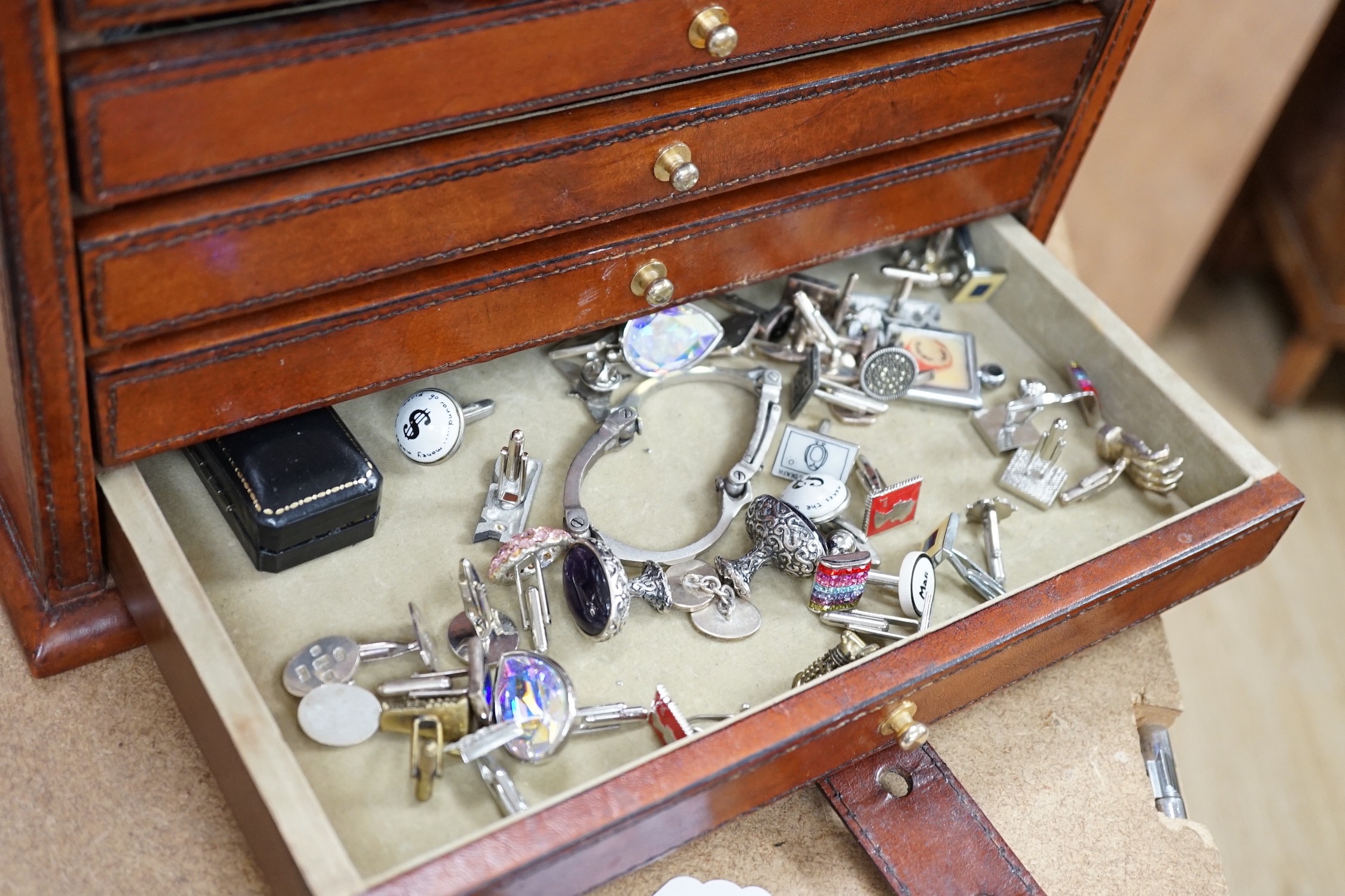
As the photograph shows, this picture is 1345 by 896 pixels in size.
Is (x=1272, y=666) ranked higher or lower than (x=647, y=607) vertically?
lower

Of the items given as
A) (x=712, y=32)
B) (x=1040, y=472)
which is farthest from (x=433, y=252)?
(x=1040, y=472)

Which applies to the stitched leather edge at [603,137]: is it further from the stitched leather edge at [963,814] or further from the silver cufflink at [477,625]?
the stitched leather edge at [963,814]

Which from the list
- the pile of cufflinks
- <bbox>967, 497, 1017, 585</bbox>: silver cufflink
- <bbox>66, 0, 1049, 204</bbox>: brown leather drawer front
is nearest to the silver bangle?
the pile of cufflinks

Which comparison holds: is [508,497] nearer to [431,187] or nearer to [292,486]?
[292,486]

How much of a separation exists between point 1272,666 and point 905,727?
1634 mm

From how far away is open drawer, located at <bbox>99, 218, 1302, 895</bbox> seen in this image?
3.28 ft

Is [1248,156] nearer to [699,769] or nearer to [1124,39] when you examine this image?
[1124,39]

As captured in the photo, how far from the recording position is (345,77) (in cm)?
98

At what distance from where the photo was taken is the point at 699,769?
1.03 metres

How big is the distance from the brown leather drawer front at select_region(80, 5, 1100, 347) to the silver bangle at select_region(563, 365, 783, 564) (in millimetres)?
222

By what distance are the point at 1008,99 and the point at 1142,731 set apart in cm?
65

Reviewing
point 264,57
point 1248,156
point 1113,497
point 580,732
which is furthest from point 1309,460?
point 264,57

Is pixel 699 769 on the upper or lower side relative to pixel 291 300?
lower

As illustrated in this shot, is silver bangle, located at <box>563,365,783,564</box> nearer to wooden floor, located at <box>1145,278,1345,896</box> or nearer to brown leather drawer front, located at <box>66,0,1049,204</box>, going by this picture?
brown leather drawer front, located at <box>66,0,1049,204</box>
